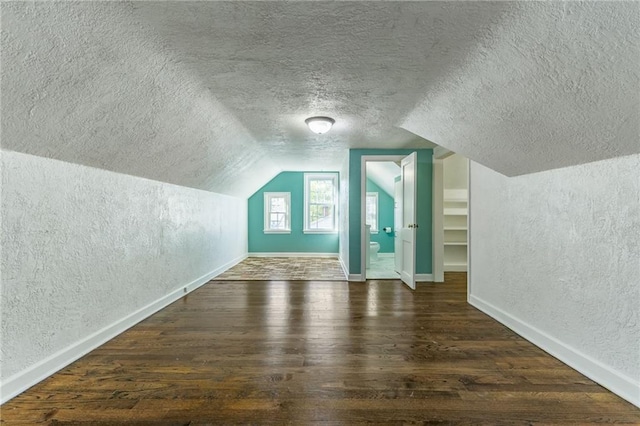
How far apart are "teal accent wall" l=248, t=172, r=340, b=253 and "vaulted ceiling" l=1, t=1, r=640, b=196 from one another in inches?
199

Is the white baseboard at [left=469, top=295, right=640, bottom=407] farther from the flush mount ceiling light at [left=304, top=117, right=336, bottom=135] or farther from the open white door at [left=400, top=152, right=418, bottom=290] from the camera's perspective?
the flush mount ceiling light at [left=304, top=117, right=336, bottom=135]

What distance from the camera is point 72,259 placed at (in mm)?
2242

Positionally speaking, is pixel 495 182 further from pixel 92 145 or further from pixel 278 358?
pixel 92 145

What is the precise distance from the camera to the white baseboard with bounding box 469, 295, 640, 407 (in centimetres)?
176

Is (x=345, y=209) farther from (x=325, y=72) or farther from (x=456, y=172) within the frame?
(x=325, y=72)

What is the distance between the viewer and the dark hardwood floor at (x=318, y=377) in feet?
5.34

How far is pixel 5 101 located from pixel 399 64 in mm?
2187

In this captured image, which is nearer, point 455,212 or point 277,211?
point 455,212

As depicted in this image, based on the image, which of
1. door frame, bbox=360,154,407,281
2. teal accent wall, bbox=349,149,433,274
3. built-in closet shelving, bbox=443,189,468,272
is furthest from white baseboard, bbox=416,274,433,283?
built-in closet shelving, bbox=443,189,468,272

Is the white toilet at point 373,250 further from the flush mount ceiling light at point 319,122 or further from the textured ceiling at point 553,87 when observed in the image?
the textured ceiling at point 553,87

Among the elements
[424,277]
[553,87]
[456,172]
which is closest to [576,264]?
[553,87]

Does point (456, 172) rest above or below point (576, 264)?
above

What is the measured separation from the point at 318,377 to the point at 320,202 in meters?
6.13

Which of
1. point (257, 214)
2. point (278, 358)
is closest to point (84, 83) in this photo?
point (278, 358)
